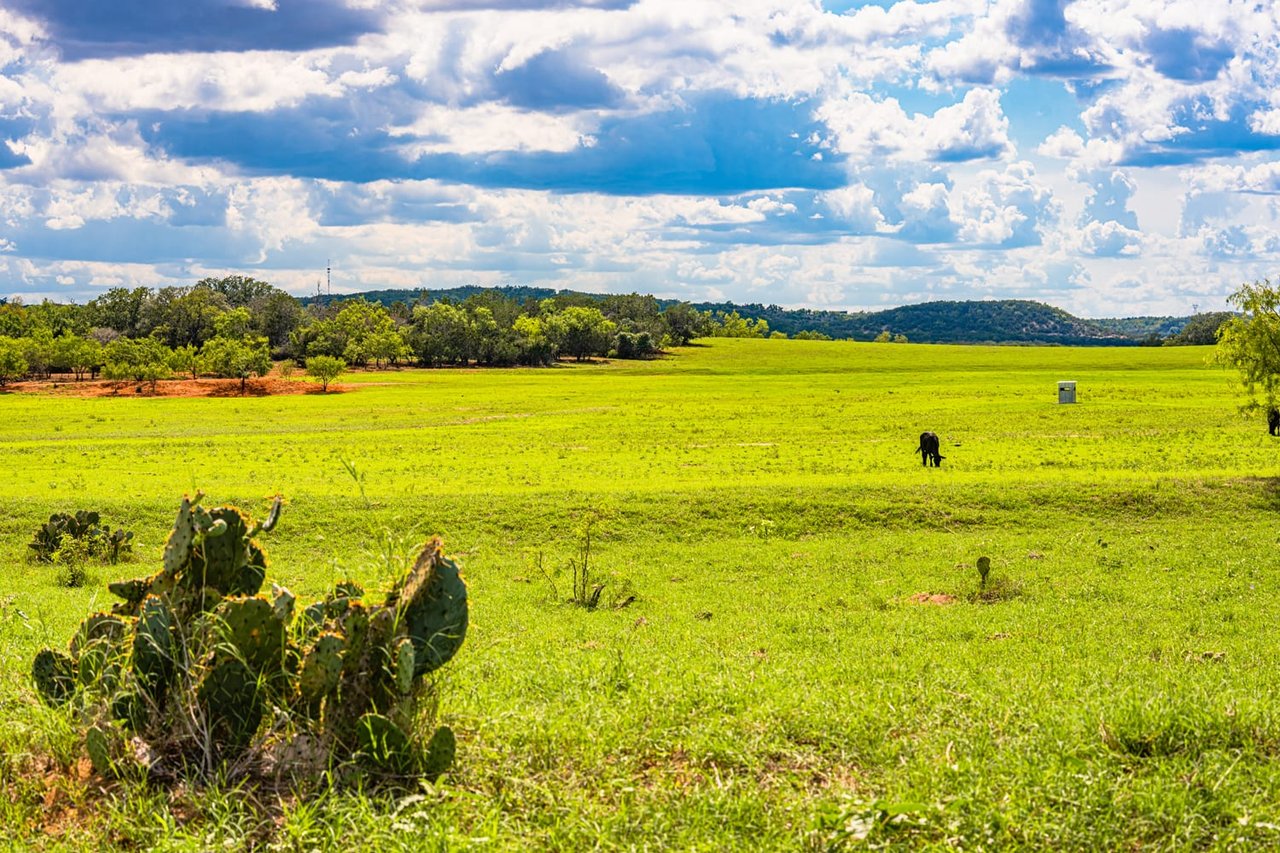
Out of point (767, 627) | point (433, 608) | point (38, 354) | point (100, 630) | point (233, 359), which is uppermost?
point (38, 354)

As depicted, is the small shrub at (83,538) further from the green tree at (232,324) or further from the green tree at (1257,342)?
the green tree at (232,324)

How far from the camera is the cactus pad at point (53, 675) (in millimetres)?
7312

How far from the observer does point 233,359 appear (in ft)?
392

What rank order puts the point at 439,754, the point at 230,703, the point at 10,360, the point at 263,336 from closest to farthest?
the point at 439,754
the point at 230,703
the point at 10,360
the point at 263,336

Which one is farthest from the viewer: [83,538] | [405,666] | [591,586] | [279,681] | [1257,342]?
[1257,342]

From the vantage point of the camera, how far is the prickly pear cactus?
6551mm

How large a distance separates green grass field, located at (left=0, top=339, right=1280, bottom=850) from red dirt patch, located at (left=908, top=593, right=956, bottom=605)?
0.34 metres

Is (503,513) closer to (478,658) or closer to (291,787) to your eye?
(478,658)

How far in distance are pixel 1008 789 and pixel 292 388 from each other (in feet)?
354

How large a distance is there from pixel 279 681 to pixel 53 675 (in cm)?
179

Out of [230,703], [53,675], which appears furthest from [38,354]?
[230,703]

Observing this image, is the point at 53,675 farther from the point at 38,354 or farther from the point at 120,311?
the point at 120,311

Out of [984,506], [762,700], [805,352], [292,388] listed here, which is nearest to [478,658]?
[762,700]

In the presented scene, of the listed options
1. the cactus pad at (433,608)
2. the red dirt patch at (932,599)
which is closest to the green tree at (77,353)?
the red dirt patch at (932,599)
